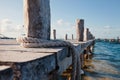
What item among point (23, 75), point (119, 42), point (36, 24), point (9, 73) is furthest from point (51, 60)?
point (119, 42)

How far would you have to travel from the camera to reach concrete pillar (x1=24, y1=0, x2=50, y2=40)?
3.37 m

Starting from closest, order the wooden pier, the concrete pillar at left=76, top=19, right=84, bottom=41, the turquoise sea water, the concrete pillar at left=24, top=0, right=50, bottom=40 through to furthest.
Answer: the wooden pier, the concrete pillar at left=24, top=0, right=50, bottom=40, the concrete pillar at left=76, top=19, right=84, bottom=41, the turquoise sea water

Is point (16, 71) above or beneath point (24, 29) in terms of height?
beneath

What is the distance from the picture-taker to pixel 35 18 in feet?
11.1

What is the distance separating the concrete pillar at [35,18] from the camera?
11.1ft

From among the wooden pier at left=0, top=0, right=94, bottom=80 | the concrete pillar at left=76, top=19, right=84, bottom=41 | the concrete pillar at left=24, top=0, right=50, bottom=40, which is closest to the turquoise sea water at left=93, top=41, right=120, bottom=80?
the concrete pillar at left=76, top=19, right=84, bottom=41

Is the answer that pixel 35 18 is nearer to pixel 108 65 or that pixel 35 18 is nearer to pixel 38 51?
pixel 38 51

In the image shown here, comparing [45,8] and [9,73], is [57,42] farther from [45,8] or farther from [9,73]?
[9,73]

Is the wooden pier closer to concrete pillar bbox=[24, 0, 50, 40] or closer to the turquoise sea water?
concrete pillar bbox=[24, 0, 50, 40]

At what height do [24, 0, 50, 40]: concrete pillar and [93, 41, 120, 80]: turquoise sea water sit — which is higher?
[24, 0, 50, 40]: concrete pillar

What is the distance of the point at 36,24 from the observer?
11.2 ft

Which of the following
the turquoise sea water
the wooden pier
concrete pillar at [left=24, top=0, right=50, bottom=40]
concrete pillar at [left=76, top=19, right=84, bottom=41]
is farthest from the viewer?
the turquoise sea water

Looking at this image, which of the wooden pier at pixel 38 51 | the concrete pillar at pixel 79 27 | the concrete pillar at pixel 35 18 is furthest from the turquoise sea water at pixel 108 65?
the concrete pillar at pixel 35 18

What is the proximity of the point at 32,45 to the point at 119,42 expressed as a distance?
8264 centimetres
